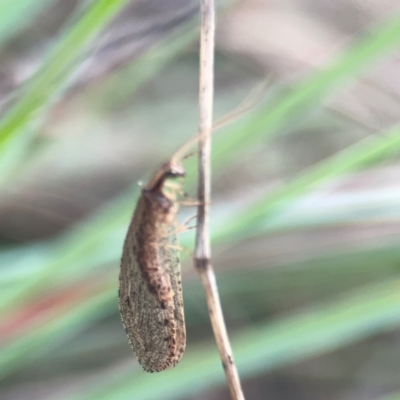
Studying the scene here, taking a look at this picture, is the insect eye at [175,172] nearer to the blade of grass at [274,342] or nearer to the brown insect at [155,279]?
the brown insect at [155,279]

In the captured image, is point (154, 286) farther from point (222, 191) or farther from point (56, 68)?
point (222, 191)

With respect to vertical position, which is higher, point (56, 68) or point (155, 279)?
point (56, 68)

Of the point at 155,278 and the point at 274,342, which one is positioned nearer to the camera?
the point at 155,278

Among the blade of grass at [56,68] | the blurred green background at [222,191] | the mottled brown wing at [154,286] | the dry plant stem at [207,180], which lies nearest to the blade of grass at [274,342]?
the blurred green background at [222,191]

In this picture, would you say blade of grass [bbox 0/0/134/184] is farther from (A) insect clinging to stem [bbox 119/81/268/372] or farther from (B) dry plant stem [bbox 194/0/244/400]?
(A) insect clinging to stem [bbox 119/81/268/372]

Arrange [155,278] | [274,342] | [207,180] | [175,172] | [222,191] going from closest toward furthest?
[207,180] < [175,172] < [155,278] < [274,342] < [222,191]

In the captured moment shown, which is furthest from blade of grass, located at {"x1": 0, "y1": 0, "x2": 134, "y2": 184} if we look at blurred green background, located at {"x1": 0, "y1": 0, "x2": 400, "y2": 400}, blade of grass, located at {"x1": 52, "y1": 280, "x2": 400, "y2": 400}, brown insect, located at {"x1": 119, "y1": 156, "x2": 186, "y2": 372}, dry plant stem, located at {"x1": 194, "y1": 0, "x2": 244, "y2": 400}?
blade of grass, located at {"x1": 52, "y1": 280, "x2": 400, "y2": 400}

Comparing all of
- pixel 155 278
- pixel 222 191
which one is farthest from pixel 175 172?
pixel 222 191
